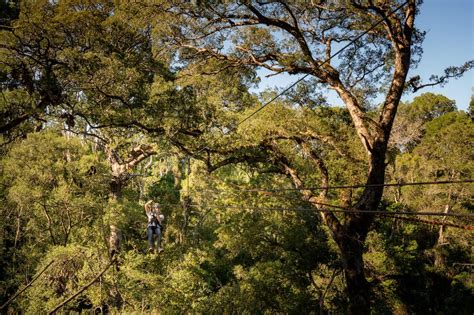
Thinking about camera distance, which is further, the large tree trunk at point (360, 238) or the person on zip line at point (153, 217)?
the person on zip line at point (153, 217)

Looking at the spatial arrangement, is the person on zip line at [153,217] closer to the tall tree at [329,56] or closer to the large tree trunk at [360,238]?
the tall tree at [329,56]

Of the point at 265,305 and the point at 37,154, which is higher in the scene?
the point at 37,154

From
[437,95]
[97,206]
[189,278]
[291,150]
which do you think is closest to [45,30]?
[291,150]

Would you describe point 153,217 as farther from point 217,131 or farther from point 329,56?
point 329,56

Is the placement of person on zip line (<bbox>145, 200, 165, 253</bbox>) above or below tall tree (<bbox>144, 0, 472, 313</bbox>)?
below

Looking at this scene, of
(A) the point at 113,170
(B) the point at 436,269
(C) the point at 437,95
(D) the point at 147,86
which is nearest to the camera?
(D) the point at 147,86

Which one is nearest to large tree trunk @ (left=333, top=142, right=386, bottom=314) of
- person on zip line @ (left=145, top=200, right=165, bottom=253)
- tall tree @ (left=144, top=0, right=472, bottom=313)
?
tall tree @ (left=144, top=0, right=472, bottom=313)

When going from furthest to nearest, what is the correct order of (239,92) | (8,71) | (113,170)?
(113,170)
(239,92)
(8,71)

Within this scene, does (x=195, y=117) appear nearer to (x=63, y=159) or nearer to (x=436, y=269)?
(x=63, y=159)

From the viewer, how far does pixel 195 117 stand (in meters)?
7.71

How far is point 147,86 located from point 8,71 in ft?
8.02

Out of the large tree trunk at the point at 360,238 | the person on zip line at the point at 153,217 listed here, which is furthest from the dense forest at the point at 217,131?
the person on zip line at the point at 153,217

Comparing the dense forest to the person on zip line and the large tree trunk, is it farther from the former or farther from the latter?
the person on zip line

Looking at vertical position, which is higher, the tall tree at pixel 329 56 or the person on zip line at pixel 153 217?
the tall tree at pixel 329 56
